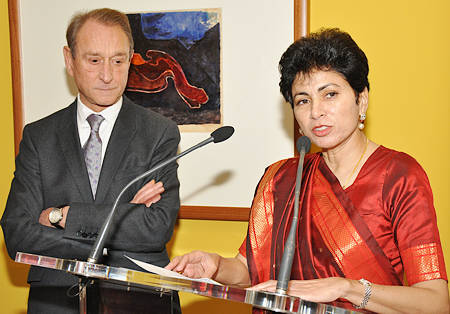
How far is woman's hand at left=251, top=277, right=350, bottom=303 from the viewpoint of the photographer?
1305mm

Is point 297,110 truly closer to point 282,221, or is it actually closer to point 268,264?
point 282,221

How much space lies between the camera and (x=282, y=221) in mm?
1977

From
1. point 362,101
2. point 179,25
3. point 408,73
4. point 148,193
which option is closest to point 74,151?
point 148,193

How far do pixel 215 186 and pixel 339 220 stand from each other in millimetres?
929

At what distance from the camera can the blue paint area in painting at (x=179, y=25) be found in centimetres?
264

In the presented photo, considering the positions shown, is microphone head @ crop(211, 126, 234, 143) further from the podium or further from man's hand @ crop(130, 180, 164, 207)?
man's hand @ crop(130, 180, 164, 207)

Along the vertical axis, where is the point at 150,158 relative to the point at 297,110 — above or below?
below

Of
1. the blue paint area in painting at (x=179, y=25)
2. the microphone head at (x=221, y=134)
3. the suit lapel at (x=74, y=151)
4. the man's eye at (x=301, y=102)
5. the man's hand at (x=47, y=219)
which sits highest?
the blue paint area in painting at (x=179, y=25)

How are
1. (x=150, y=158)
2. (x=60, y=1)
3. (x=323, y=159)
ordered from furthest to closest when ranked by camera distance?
(x=60, y=1) < (x=150, y=158) < (x=323, y=159)

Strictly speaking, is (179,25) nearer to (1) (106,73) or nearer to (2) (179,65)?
(2) (179,65)

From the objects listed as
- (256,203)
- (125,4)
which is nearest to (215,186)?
(256,203)

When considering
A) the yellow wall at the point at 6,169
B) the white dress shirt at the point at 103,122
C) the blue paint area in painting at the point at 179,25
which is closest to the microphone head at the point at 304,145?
the white dress shirt at the point at 103,122

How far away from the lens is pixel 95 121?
7.86ft

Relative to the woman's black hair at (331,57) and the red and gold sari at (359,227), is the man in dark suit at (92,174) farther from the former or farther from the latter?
the woman's black hair at (331,57)
